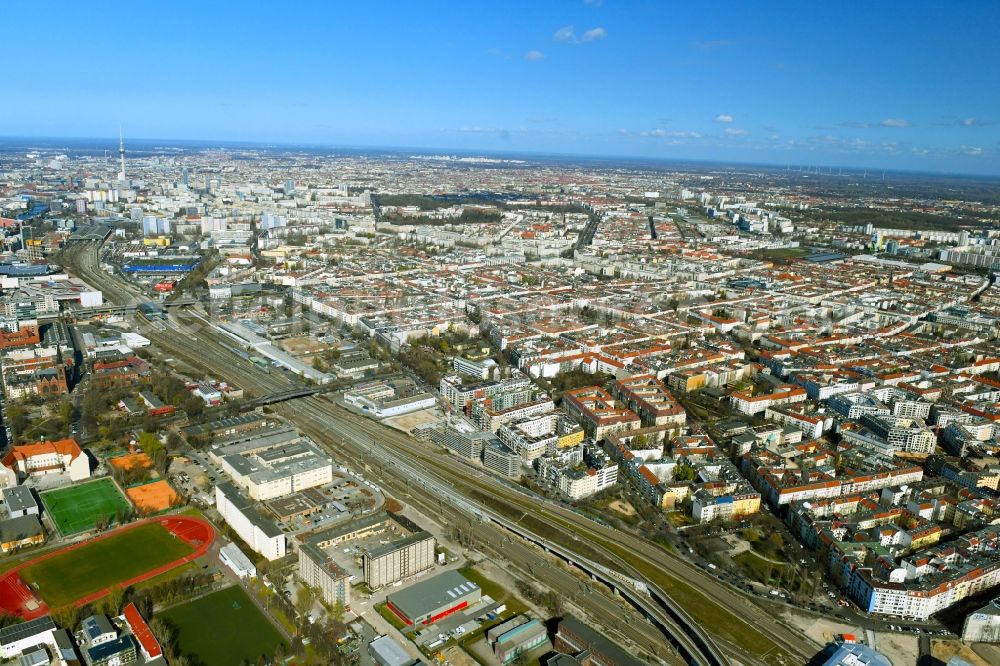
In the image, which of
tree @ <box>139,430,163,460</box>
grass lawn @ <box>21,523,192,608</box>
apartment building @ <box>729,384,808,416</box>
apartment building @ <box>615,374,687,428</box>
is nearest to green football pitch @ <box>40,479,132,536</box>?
grass lawn @ <box>21,523,192,608</box>

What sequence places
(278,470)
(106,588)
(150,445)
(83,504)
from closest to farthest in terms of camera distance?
(106,588) < (83,504) < (278,470) < (150,445)

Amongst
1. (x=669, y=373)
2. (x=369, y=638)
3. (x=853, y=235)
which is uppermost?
(x=853, y=235)

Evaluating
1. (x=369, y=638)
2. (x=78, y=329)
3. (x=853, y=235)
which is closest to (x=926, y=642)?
(x=369, y=638)

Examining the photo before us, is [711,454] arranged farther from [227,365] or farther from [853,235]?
[853,235]

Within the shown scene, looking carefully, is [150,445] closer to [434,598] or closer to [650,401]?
[434,598]

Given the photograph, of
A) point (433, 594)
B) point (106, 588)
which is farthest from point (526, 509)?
point (106, 588)

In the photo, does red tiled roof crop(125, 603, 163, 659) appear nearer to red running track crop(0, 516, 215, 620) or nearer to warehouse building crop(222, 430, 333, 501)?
red running track crop(0, 516, 215, 620)
